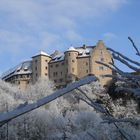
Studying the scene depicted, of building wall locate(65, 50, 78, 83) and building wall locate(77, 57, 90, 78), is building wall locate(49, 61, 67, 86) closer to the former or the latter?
building wall locate(65, 50, 78, 83)

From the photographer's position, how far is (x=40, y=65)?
303 feet

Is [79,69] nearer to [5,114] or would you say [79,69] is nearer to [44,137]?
[44,137]

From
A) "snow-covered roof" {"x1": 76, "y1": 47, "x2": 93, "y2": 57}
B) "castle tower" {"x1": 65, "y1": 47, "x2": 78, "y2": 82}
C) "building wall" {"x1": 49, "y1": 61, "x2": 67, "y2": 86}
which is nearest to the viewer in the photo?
"castle tower" {"x1": 65, "y1": 47, "x2": 78, "y2": 82}

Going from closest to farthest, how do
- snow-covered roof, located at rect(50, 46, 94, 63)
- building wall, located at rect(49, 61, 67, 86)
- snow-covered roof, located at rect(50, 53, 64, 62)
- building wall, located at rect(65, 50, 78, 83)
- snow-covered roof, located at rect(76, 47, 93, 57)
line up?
building wall, located at rect(65, 50, 78, 83), building wall, located at rect(49, 61, 67, 86), snow-covered roof, located at rect(76, 47, 93, 57), snow-covered roof, located at rect(50, 46, 94, 63), snow-covered roof, located at rect(50, 53, 64, 62)

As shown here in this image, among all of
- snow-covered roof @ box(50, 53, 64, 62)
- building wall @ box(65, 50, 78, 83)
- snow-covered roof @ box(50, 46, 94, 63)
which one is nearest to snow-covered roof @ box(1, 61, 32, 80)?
snow-covered roof @ box(50, 53, 64, 62)

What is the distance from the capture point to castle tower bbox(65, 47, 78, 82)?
86931mm

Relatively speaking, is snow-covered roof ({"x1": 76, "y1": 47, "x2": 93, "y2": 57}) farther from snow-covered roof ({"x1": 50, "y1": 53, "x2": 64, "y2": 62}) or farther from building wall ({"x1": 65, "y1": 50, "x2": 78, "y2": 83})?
snow-covered roof ({"x1": 50, "y1": 53, "x2": 64, "y2": 62})

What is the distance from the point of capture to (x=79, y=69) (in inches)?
3469

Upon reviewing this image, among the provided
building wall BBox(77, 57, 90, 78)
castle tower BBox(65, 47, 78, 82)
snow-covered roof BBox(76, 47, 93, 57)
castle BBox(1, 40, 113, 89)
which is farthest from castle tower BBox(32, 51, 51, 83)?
building wall BBox(77, 57, 90, 78)

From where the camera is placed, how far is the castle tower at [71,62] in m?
86.9

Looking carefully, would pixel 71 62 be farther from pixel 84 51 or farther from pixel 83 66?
pixel 84 51

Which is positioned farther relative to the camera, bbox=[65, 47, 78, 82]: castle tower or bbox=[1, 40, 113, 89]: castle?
bbox=[1, 40, 113, 89]: castle

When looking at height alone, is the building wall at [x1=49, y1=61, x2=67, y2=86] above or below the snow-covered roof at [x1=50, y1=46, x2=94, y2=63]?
below

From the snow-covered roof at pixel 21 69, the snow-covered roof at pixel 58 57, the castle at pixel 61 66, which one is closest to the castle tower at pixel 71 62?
the castle at pixel 61 66
